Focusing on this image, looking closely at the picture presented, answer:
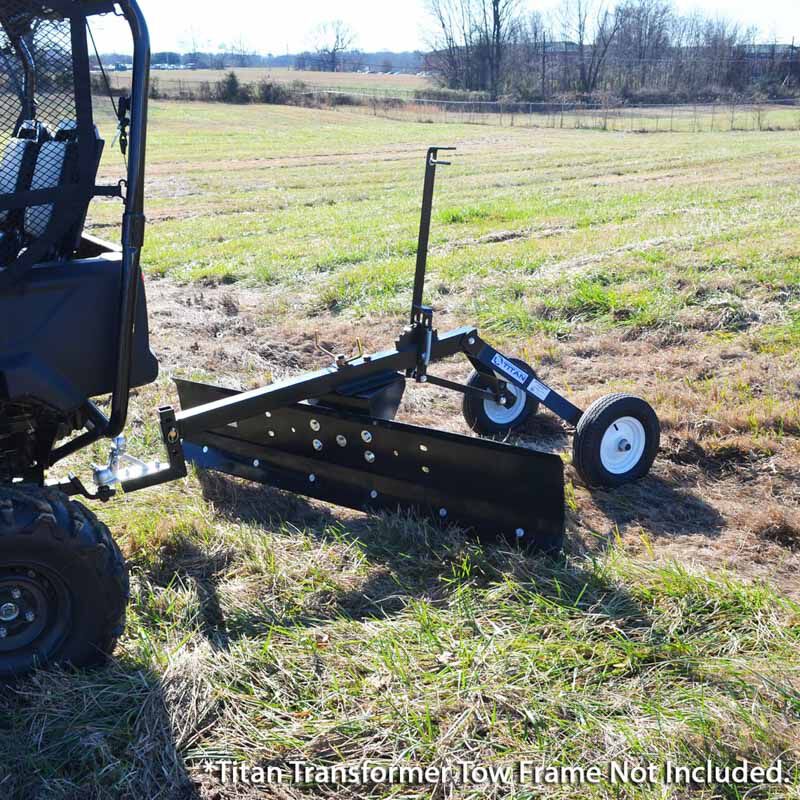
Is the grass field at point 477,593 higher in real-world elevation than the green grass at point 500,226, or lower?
lower

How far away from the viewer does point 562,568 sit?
3693 mm

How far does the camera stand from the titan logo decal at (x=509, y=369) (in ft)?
15.1

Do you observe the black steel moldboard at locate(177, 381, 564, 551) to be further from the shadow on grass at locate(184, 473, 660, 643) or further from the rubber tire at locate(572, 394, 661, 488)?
the rubber tire at locate(572, 394, 661, 488)

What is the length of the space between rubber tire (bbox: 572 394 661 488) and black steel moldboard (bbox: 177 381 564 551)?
2.59 feet

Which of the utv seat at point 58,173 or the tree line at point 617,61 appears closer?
the utv seat at point 58,173

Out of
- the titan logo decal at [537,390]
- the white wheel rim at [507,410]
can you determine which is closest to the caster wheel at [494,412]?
the white wheel rim at [507,410]

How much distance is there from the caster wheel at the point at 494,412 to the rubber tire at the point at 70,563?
2602 mm

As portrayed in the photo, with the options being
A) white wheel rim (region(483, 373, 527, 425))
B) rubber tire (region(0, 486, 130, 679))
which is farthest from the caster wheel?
rubber tire (region(0, 486, 130, 679))

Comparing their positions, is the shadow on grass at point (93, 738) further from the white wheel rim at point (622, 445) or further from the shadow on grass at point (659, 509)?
the white wheel rim at point (622, 445)

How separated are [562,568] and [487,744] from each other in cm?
114

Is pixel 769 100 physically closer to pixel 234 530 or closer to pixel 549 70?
pixel 549 70

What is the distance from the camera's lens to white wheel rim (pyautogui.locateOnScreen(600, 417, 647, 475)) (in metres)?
4.54

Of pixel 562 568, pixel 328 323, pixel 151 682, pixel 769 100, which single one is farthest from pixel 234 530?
pixel 769 100

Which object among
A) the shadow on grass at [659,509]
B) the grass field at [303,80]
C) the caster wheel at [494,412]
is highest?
the grass field at [303,80]
